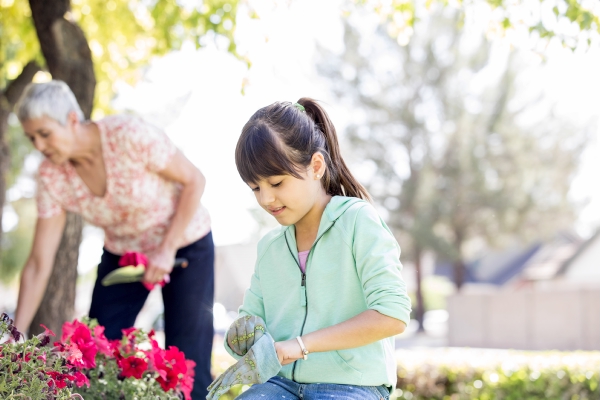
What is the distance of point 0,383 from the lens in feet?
5.74

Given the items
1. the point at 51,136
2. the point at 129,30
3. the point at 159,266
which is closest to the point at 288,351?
the point at 159,266

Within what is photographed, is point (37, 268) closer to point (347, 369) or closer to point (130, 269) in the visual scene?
point (130, 269)

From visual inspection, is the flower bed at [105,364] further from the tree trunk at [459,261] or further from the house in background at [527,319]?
the tree trunk at [459,261]

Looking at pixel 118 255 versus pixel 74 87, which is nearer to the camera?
pixel 118 255

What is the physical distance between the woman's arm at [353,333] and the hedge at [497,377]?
346 centimetres

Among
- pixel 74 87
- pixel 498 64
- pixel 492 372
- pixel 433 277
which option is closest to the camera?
pixel 74 87

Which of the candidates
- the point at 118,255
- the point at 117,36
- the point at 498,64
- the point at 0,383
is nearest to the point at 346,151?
the point at 498,64

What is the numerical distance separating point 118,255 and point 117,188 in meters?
0.34

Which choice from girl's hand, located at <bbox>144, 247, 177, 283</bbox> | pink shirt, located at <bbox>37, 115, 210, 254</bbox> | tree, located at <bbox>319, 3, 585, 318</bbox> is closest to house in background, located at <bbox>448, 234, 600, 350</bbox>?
tree, located at <bbox>319, 3, 585, 318</bbox>

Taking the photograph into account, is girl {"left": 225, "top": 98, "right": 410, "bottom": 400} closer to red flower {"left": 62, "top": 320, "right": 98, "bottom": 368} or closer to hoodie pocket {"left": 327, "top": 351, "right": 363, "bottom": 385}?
hoodie pocket {"left": 327, "top": 351, "right": 363, "bottom": 385}

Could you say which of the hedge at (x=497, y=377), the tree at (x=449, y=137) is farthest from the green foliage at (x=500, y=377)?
the tree at (x=449, y=137)

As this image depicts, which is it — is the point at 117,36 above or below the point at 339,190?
above

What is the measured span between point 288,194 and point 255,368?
536 millimetres

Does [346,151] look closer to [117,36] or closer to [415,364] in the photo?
[117,36]
